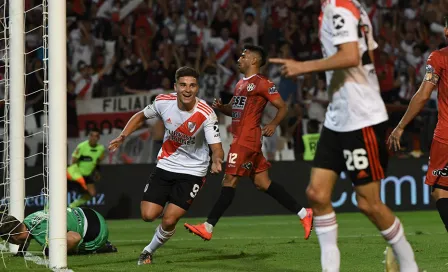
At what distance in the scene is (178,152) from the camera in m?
8.96

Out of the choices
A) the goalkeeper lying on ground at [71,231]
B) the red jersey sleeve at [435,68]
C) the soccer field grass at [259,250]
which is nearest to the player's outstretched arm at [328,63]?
the red jersey sleeve at [435,68]

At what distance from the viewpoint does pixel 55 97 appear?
25.3ft

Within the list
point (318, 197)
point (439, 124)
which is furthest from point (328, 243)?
point (439, 124)

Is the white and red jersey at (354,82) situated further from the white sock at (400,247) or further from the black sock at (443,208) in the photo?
the black sock at (443,208)

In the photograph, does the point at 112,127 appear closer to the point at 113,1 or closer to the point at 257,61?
the point at 113,1

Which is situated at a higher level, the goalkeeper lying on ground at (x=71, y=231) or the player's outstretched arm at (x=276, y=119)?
A: the player's outstretched arm at (x=276, y=119)

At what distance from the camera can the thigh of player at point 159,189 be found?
8.85 m

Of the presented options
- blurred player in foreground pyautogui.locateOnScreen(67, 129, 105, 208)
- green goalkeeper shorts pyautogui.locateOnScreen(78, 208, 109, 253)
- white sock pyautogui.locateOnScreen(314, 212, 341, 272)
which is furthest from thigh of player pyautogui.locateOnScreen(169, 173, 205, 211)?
blurred player in foreground pyautogui.locateOnScreen(67, 129, 105, 208)

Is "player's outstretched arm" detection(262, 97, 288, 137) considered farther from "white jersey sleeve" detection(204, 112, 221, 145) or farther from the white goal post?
the white goal post

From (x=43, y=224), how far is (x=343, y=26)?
174 inches

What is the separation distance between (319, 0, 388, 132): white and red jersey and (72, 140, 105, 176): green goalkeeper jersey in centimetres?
A: 1087

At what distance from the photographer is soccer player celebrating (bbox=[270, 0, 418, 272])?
595 cm

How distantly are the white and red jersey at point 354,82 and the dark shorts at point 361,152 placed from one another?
54 mm

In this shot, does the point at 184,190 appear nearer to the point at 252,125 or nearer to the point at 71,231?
the point at 71,231
